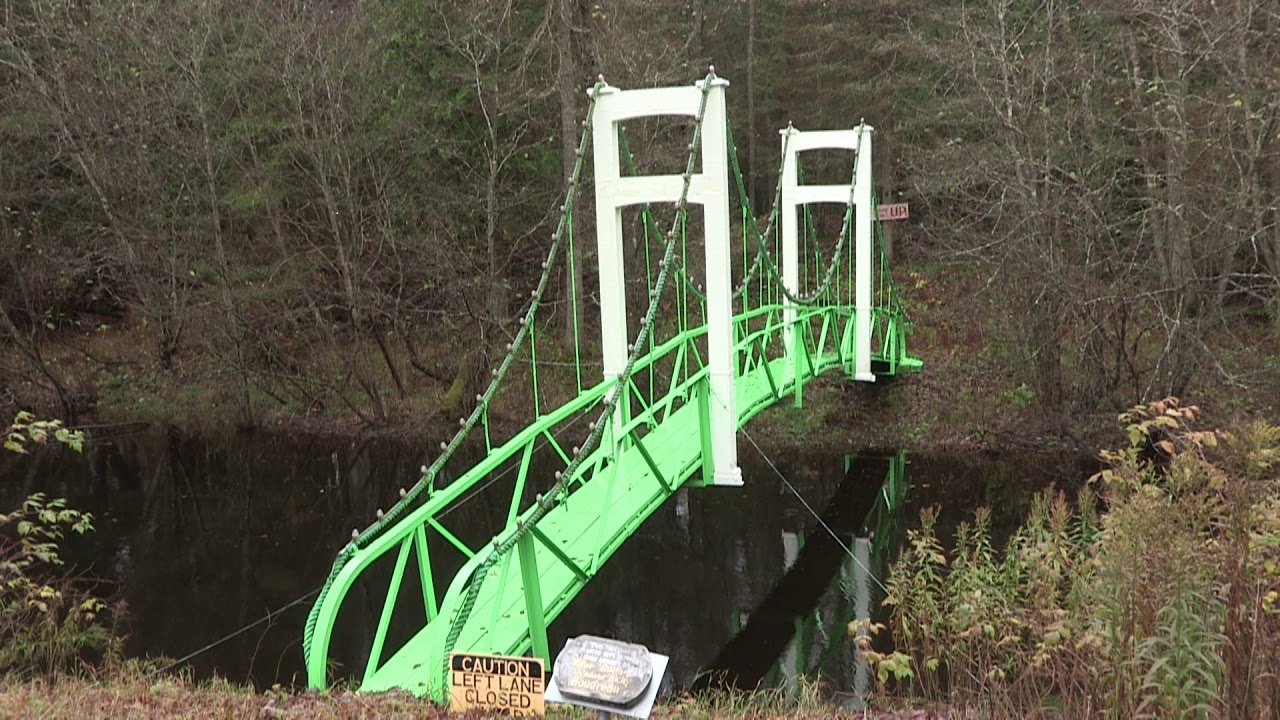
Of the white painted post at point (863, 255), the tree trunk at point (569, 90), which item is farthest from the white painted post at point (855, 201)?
the tree trunk at point (569, 90)

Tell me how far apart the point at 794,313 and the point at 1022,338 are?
2581 millimetres

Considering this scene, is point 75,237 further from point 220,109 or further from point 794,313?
point 794,313

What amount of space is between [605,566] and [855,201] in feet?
14.0

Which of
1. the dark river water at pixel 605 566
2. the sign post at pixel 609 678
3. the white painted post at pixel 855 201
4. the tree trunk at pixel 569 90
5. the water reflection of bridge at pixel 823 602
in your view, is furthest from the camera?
the tree trunk at pixel 569 90

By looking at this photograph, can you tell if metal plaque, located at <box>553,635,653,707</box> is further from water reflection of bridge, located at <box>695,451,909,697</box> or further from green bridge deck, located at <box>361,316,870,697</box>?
water reflection of bridge, located at <box>695,451,909,697</box>

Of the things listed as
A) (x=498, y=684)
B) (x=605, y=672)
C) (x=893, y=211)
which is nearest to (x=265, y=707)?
(x=498, y=684)

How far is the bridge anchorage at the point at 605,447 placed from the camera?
3506 mm

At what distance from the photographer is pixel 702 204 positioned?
18.6 feet

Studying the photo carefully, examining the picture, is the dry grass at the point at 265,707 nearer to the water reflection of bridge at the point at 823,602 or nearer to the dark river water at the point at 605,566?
the water reflection of bridge at the point at 823,602

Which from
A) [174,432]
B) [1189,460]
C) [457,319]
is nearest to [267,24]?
[457,319]

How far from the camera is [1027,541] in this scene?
4.64 meters

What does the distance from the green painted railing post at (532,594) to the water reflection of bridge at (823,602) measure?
0.94 metres

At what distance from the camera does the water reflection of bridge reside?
17.8 feet

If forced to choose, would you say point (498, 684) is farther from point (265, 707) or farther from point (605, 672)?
point (265, 707)
